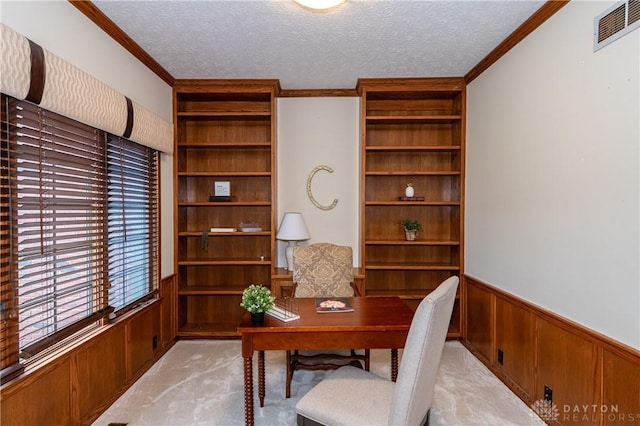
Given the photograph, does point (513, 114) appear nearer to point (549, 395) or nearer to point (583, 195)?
point (583, 195)

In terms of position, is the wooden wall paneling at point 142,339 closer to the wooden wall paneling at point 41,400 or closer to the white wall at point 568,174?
the wooden wall paneling at point 41,400

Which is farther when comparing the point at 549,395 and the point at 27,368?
the point at 549,395

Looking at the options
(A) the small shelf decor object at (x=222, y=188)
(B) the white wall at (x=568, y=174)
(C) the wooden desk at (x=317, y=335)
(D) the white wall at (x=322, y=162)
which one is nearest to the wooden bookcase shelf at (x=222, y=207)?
(A) the small shelf decor object at (x=222, y=188)

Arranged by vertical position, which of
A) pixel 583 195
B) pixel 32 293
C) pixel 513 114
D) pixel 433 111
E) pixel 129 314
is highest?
pixel 433 111

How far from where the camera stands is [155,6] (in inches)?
85.4

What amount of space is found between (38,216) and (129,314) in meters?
1.16

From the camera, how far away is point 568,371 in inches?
79.6

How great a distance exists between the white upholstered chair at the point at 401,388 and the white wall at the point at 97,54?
2.23 meters

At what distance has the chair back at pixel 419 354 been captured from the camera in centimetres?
133

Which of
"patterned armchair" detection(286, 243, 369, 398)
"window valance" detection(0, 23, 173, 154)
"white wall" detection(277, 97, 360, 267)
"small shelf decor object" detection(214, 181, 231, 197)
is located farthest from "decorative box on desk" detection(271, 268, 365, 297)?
"window valance" detection(0, 23, 173, 154)

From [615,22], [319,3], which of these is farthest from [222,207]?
[615,22]

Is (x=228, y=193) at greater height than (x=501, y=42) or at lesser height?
lesser

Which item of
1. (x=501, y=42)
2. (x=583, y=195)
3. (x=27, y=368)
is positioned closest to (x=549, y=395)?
Answer: (x=583, y=195)

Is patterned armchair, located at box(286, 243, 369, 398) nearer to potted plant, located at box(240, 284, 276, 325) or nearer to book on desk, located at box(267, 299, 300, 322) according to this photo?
book on desk, located at box(267, 299, 300, 322)
